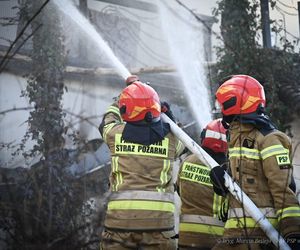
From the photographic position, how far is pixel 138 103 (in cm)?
431

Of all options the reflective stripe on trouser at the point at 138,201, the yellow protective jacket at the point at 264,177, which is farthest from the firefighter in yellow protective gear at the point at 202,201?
the yellow protective jacket at the point at 264,177

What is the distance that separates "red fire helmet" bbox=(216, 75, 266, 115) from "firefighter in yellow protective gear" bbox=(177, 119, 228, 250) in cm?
75

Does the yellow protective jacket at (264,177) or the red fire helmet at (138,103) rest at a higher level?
the red fire helmet at (138,103)

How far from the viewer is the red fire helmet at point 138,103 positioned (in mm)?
4309

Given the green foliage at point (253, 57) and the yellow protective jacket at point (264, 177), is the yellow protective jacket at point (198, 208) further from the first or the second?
the green foliage at point (253, 57)

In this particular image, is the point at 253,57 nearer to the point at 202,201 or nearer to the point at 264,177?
the point at 202,201

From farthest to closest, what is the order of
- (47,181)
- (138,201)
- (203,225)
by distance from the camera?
(203,225) < (138,201) < (47,181)

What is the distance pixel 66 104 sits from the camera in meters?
8.86

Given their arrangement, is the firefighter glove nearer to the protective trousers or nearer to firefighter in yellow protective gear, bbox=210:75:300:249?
firefighter in yellow protective gear, bbox=210:75:300:249

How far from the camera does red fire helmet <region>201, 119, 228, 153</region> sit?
4.59 m

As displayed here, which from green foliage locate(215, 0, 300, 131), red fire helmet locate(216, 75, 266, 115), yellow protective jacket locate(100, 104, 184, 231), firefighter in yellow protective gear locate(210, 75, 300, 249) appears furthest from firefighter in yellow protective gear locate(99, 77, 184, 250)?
green foliage locate(215, 0, 300, 131)

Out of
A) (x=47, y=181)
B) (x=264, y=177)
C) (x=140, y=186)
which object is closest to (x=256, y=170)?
(x=264, y=177)

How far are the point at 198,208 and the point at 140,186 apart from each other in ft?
2.28

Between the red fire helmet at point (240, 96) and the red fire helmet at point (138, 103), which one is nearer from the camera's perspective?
the red fire helmet at point (240, 96)
